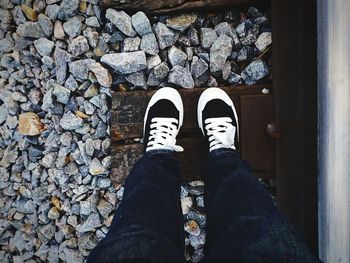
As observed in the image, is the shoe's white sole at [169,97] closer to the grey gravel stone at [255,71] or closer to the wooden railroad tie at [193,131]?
the wooden railroad tie at [193,131]

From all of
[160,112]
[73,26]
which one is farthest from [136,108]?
[73,26]

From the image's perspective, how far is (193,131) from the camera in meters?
1.18

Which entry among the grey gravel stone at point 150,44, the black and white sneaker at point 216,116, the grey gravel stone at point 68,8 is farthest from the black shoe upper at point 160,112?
the grey gravel stone at point 68,8

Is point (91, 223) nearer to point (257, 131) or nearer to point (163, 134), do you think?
point (163, 134)

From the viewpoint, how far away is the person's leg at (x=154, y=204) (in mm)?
638

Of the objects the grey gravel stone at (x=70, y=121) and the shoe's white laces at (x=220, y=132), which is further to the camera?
the grey gravel stone at (x=70, y=121)

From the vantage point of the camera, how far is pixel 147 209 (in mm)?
746

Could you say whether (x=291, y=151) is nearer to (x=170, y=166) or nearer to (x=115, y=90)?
(x=170, y=166)

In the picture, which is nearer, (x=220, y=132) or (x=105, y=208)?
(x=220, y=132)

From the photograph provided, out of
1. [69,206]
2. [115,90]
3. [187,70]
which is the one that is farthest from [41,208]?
[187,70]

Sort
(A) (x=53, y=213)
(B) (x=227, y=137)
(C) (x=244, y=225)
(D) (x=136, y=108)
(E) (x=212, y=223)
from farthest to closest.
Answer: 1. (A) (x=53, y=213)
2. (D) (x=136, y=108)
3. (B) (x=227, y=137)
4. (E) (x=212, y=223)
5. (C) (x=244, y=225)

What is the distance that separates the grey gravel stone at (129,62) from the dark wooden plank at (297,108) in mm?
497

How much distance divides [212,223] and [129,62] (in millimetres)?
673

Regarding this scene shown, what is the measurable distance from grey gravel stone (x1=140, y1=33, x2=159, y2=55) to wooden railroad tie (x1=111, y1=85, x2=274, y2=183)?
0.51ft
